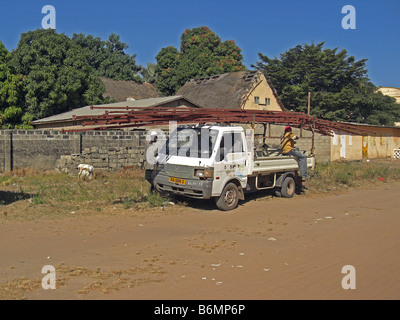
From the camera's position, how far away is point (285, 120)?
13000 millimetres

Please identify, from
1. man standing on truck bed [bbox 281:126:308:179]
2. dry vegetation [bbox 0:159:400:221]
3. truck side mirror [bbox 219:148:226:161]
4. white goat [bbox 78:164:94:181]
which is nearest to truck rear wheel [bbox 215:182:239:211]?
truck side mirror [bbox 219:148:226:161]

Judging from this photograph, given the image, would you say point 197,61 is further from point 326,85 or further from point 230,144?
point 230,144

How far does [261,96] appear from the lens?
30.8 meters

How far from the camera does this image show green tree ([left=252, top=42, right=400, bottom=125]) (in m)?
34.6

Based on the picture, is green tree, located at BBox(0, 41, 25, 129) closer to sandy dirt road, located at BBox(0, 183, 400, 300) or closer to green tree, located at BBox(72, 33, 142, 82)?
sandy dirt road, located at BBox(0, 183, 400, 300)

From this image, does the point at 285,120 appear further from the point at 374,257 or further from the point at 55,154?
the point at 55,154

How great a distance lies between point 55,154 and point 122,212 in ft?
25.6

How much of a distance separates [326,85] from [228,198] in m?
30.5

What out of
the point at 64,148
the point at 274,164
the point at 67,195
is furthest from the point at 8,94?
the point at 274,164

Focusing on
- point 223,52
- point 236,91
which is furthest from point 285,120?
point 223,52

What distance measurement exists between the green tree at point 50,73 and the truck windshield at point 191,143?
16084mm

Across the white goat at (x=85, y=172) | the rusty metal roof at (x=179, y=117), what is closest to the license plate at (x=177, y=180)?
the rusty metal roof at (x=179, y=117)

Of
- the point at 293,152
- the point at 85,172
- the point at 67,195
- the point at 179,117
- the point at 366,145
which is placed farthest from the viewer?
the point at 366,145

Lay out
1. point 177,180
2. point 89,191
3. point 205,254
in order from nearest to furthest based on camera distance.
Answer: point 205,254, point 177,180, point 89,191
